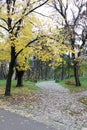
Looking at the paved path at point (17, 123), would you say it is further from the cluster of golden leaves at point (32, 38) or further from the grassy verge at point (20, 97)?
the cluster of golden leaves at point (32, 38)

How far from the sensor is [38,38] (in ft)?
67.4

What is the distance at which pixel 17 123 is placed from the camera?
12.1 metres

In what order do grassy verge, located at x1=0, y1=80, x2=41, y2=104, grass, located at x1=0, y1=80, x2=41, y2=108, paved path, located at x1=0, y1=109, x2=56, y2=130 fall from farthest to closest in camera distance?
grassy verge, located at x1=0, y1=80, x2=41, y2=104
grass, located at x1=0, y1=80, x2=41, y2=108
paved path, located at x1=0, y1=109, x2=56, y2=130

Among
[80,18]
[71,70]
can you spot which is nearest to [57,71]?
[71,70]

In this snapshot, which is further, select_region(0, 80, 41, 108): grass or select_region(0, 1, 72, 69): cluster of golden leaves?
select_region(0, 1, 72, 69): cluster of golden leaves

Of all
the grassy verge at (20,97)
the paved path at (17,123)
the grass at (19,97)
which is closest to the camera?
the paved path at (17,123)

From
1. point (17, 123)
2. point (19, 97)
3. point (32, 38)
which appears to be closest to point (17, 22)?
point (32, 38)

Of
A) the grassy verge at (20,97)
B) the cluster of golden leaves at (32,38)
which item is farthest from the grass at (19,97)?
the cluster of golden leaves at (32,38)

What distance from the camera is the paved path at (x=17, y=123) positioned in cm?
1132

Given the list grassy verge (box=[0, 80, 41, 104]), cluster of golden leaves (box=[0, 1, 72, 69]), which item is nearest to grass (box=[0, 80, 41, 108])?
grassy verge (box=[0, 80, 41, 104])

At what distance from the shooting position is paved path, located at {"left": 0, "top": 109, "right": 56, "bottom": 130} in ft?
37.1

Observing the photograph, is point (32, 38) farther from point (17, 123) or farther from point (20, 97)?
point (17, 123)

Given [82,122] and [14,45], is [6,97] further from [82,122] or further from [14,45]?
[82,122]

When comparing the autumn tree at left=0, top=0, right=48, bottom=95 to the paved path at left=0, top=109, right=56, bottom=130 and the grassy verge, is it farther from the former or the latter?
the paved path at left=0, top=109, right=56, bottom=130
